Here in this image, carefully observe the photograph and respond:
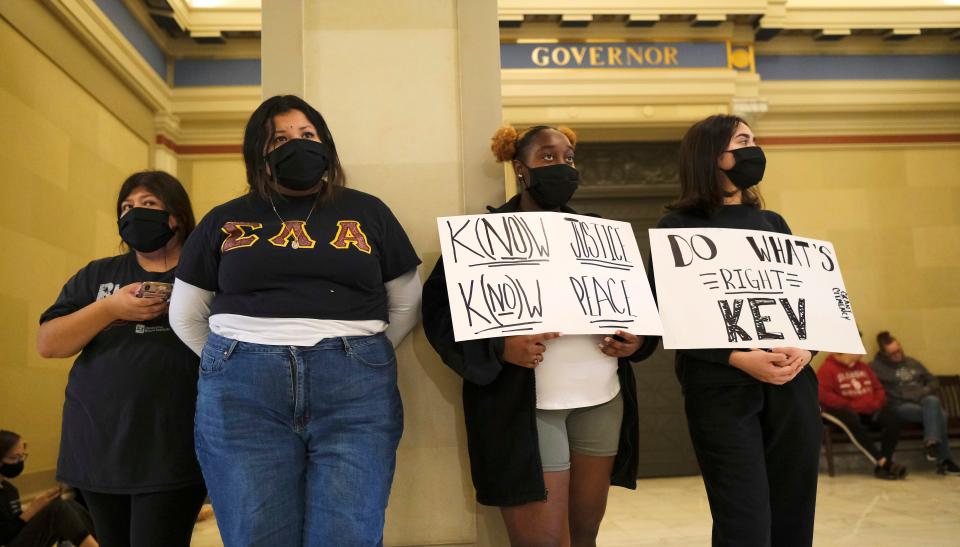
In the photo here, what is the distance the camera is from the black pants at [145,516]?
2.04m

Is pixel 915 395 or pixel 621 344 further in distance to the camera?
pixel 915 395

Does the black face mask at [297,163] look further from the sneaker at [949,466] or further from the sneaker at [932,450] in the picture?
the sneaker at [949,466]

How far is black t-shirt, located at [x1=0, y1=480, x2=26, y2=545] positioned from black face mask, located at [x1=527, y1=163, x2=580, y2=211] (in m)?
3.23

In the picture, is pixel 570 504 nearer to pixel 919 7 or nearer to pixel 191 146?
pixel 191 146

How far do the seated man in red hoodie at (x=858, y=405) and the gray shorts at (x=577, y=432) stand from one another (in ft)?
19.2

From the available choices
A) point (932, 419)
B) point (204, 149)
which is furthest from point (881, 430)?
point (204, 149)

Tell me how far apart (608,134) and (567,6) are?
1411mm

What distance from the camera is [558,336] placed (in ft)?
7.04

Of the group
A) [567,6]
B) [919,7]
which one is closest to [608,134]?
[567,6]

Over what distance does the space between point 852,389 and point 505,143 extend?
6286 millimetres

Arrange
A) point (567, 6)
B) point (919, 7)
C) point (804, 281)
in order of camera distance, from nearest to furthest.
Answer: point (804, 281), point (567, 6), point (919, 7)

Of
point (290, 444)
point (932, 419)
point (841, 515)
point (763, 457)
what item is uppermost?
point (290, 444)

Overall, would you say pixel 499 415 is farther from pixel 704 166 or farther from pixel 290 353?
pixel 704 166

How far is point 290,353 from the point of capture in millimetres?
1851
